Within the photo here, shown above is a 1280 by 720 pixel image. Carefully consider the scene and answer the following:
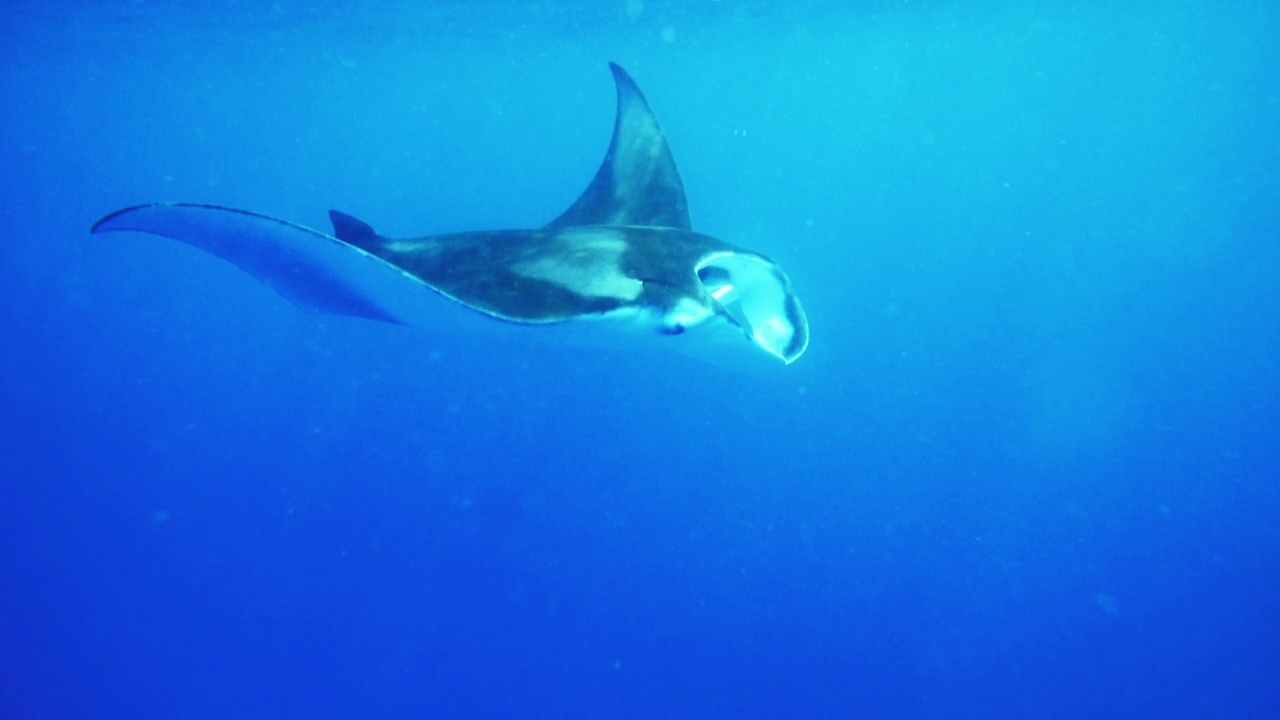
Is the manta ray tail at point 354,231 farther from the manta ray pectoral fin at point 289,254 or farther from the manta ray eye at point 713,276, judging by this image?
the manta ray eye at point 713,276

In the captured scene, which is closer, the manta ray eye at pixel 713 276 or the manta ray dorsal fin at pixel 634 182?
the manta ray eye at pixel 713 276

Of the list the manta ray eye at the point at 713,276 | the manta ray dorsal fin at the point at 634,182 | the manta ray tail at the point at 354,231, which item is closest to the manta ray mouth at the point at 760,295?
the manta ray eye at the point at 713,276

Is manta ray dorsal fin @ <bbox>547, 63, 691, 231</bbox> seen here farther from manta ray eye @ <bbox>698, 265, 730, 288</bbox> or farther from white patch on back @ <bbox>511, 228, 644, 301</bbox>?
white patch on back @ <bbox>511, 228, 644, 301</bbox>

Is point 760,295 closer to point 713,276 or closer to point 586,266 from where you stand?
point 713,276

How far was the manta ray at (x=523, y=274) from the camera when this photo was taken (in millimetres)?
2498

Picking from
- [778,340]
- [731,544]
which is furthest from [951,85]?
[778,340]

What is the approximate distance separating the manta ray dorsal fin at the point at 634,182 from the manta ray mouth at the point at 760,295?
1.34m

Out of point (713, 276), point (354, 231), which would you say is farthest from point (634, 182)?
point (354, 231)

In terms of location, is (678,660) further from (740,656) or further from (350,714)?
(350,714)

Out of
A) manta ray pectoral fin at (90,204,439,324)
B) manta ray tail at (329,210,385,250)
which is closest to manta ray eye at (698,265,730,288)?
manta ray pectoral fin at (90,204,439,324)

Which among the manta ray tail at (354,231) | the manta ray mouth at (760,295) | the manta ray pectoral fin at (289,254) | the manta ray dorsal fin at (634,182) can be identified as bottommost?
the manta ray pectoral fin at (289,254)

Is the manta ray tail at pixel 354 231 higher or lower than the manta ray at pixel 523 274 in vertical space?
higher

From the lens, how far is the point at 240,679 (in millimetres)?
6953

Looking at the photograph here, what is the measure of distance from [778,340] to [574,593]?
4621 mm
